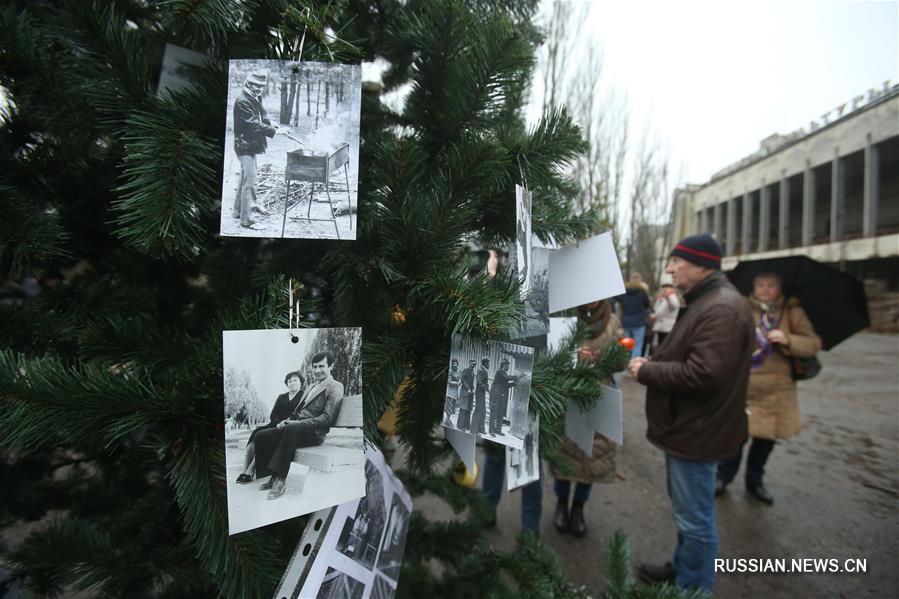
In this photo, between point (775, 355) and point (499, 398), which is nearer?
point (499, 398)

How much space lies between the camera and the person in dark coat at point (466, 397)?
66 cm

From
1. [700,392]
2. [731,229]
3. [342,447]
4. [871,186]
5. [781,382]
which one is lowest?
[781,382]

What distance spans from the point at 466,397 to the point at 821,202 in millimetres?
29115

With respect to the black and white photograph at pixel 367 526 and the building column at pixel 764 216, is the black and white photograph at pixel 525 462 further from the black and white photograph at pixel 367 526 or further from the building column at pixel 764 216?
the building column at pixel 764 216

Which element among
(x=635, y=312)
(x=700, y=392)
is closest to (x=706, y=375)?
(x=700, y=392)

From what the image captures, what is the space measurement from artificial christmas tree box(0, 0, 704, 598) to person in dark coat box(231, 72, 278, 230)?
0.06m

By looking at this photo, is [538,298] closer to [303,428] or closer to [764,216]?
[303,428]

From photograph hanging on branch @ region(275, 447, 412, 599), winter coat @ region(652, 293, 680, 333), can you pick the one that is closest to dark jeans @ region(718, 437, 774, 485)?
winter coat @ region(652, 293, 680, 333)

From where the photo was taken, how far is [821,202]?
21938mm

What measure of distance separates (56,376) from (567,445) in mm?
2703

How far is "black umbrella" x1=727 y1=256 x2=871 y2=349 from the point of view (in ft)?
9.97

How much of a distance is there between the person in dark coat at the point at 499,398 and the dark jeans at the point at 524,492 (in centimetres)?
195

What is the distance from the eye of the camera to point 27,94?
0.63m

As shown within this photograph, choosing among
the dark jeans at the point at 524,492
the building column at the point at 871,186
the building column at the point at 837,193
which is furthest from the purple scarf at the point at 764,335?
the building column at the point at 837,193
